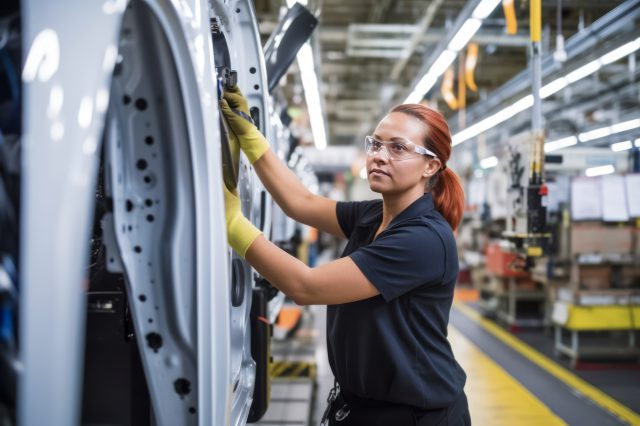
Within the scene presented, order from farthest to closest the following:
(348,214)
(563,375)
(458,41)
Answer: (563,375)
(458,41)
(348,214)

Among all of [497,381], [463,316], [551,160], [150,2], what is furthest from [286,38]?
[463,316]

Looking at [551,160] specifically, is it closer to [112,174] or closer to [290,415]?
[290,415]

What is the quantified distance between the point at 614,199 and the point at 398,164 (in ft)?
14.2

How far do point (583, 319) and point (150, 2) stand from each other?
5.69 m

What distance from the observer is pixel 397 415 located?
5.45 feet

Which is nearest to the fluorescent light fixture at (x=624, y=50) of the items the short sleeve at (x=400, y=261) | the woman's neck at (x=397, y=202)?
the woman's neck at (x=397, y=202)

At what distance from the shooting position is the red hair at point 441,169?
1.80 m

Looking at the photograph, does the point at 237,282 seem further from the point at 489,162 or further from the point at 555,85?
the point at 489,162

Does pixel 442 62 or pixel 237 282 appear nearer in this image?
pixel 237 282

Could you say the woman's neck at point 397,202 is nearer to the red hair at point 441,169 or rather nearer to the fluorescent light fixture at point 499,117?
the red hair at point 441,169

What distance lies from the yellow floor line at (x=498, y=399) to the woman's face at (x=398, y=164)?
10.6 ft

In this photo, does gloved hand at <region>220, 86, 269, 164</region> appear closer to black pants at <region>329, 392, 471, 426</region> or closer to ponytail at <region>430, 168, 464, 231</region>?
ponytail at <region>430, 168, 464, 231</region>

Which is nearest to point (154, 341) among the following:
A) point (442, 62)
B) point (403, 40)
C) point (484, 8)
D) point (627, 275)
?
point (484, 8)

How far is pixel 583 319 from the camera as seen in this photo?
17.7 feet
